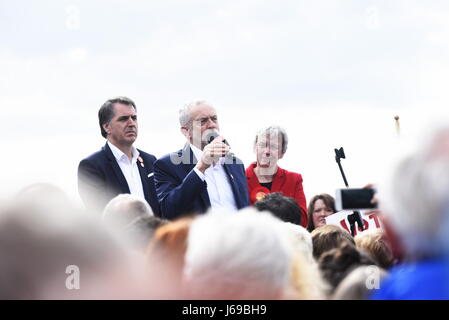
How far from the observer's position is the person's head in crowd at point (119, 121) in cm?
604

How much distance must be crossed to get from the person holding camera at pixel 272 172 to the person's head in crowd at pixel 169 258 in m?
4.11

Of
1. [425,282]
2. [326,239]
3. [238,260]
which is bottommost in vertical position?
[425,282]

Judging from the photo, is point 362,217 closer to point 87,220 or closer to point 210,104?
point 210,104

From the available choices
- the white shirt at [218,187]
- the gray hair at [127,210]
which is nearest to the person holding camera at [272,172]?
the white shirt at [218,187]

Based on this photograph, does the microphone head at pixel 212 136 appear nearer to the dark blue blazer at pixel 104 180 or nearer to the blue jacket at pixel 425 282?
the dark blue blazer at pixel 104 180

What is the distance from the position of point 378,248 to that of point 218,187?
1.72 meters

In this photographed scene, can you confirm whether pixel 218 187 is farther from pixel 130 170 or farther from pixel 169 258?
pixel 169 258

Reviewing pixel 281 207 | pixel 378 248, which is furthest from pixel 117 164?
pixel 378 248

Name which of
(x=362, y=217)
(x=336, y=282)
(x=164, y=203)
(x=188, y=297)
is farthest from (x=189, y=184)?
(x=362, y=217)

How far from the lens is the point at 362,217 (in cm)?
874

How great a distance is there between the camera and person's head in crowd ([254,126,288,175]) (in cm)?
671

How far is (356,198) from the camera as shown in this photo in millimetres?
2949

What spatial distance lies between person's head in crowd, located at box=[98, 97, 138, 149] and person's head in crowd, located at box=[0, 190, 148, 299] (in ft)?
12.4

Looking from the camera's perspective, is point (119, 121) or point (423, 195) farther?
point (119, 121)
